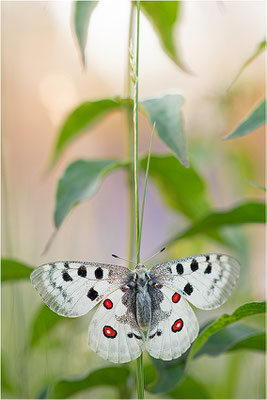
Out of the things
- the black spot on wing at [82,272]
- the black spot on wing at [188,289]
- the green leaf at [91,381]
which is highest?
the black spot on wing at [82,272]

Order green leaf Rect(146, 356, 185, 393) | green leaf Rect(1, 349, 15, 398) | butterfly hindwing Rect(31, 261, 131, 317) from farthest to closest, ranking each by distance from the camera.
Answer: green leaf Rect(1, 349, 15, 398) < green leaf Rect(146, 356, 185, 393) < butterfly hindwing Rect(31, 261, 131, 317)

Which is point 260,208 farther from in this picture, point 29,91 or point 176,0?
point 29,91

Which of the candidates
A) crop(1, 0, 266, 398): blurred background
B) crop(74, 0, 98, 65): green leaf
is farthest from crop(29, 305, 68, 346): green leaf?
crop(74, 0, 98, 65): green leaf

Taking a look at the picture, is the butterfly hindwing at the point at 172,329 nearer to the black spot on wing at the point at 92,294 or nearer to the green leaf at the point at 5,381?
the black spot on wing at the point at 92,294

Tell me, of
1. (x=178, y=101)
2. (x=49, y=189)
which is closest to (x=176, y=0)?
(x=178, y=101)

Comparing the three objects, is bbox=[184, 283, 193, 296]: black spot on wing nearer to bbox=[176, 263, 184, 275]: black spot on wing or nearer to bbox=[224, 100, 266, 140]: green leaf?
bbox=[176, 263, 184, 275]: black spot on wing

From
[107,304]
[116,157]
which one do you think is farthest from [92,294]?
[116,157]

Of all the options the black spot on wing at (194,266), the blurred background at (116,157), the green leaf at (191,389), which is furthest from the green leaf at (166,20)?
the green leaf at (191,389)
